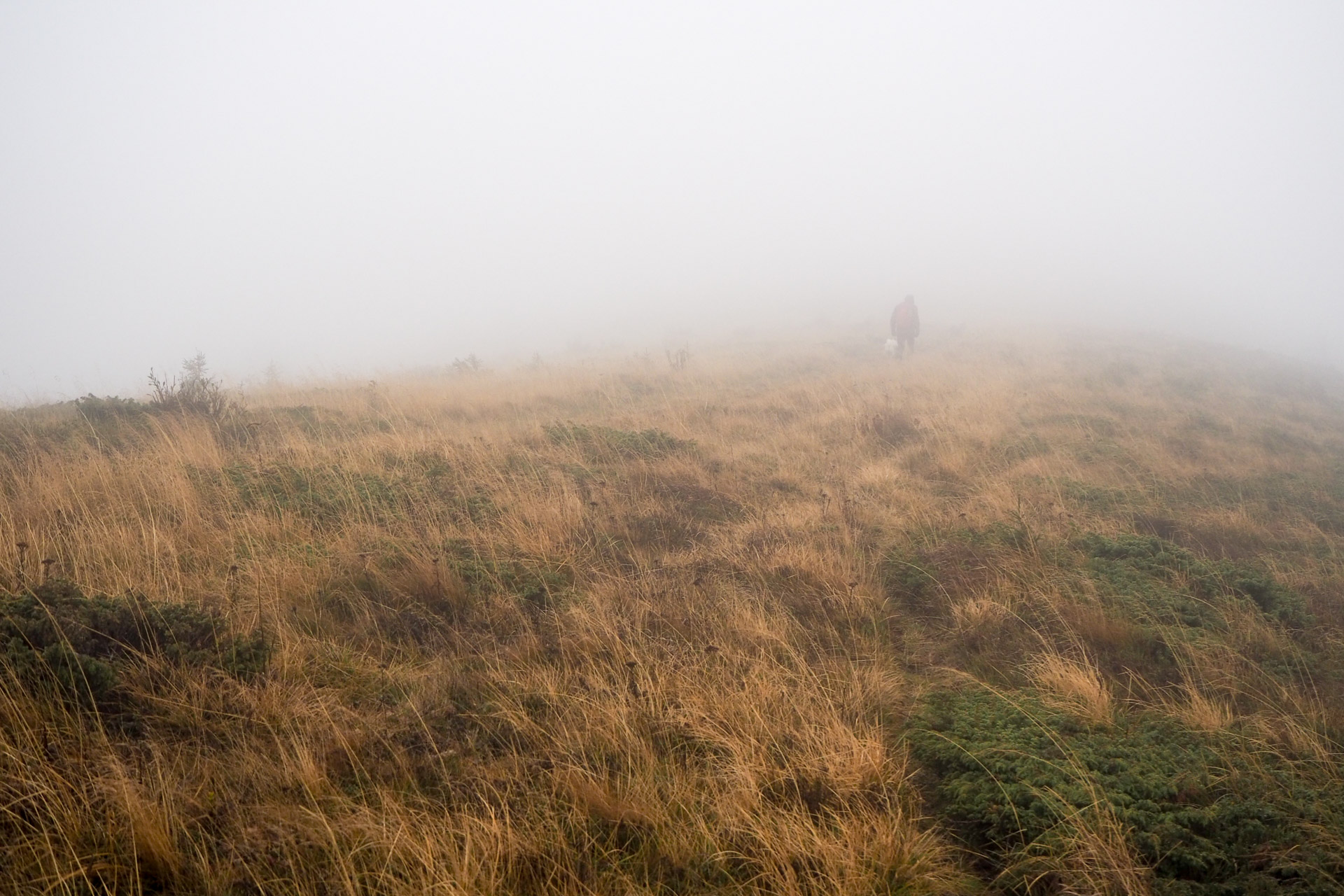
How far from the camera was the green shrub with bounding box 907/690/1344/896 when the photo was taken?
1779mm

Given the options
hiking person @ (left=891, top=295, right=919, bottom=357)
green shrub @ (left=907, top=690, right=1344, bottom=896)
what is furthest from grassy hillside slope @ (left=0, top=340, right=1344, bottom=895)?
hiking person @ (left=891, top=295, right=919, bottom=357)

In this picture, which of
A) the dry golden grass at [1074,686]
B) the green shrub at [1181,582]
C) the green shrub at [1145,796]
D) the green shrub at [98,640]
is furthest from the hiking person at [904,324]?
the green shrub at [98,640]

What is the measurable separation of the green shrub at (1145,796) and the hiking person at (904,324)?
58.6ft

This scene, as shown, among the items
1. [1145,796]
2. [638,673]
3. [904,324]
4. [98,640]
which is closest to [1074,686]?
[1145,796]

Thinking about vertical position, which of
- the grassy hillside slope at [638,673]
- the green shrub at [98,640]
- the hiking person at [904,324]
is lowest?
the grassy hillside slope at [638,673]

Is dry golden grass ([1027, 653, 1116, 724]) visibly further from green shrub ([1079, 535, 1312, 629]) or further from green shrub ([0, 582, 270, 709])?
green shrub ([0, 582, 270, 709])

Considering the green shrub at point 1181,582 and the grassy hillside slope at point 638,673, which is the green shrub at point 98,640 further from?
the green shrub at point 1181,582

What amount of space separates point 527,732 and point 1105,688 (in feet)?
8.94

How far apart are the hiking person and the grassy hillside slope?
1302 centimetres

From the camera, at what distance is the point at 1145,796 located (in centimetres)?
207

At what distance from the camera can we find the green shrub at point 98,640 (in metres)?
2.16

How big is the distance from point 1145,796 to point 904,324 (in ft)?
60.7

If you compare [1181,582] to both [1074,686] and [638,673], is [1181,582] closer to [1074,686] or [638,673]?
[1074,686]

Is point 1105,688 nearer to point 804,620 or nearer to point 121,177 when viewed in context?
point 804,620
